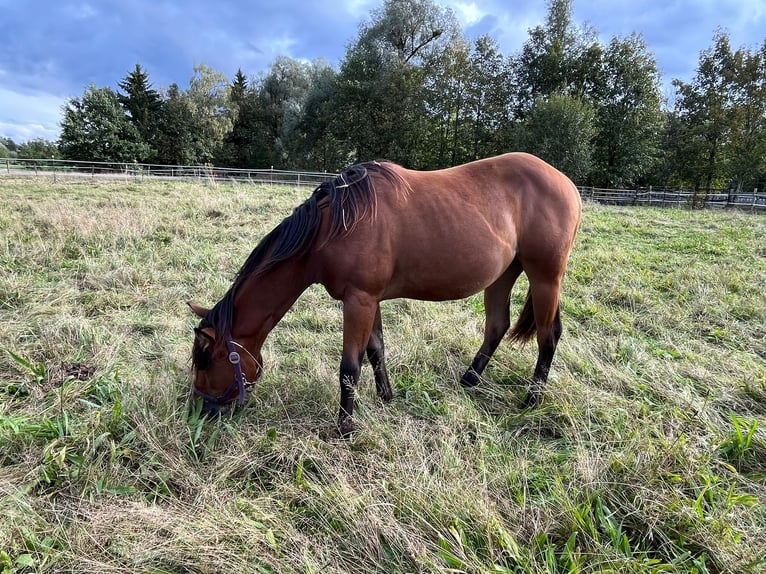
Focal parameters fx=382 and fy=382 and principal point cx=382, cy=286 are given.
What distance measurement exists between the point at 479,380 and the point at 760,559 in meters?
1.63

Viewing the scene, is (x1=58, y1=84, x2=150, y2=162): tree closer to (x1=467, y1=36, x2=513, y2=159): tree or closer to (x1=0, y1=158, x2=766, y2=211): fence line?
(x1=0, y1=158, x2=766, y2=211): fence line

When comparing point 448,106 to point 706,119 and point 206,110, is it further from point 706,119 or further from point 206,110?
point 206,110

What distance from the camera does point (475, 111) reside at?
27797mm

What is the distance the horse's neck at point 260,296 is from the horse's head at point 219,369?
89 millimetres

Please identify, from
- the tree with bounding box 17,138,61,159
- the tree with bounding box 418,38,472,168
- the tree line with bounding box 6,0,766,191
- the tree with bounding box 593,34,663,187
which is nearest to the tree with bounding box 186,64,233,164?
the tree line with bounding box 6,0,766,191

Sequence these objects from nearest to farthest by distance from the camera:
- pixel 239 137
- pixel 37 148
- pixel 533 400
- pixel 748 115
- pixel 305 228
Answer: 1. pixel 305 228
2. pixel 533 400
3. pixel 748 115
4. pixel 239 137
5. pixel 37 148

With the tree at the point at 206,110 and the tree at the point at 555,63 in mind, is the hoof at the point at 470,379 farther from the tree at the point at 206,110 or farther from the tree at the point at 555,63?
the tree at the point at 206,110

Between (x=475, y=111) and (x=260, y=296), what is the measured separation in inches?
1165

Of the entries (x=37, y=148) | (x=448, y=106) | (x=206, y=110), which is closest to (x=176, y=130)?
(x=206, y=110)

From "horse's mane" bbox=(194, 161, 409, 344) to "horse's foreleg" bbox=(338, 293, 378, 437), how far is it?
0.41m

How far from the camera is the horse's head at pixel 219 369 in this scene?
2.13m

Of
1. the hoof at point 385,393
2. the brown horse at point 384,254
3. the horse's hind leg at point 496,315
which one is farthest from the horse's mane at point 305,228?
the horse's hind leg at point 496,315

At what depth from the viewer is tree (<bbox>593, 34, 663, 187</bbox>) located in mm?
23750

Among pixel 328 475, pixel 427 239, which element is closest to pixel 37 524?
pixel 328 475
